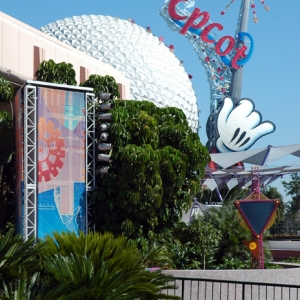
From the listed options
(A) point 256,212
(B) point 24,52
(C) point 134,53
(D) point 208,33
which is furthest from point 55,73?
(D) point 208,33

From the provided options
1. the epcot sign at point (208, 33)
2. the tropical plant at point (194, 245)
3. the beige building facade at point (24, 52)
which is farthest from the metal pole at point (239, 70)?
the tropical plant at point (194, 245)

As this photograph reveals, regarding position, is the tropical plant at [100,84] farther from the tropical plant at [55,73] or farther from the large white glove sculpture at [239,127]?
the large white glove sculpture at [239,127]

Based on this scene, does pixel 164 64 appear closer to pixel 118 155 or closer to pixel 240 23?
pixel 240 23

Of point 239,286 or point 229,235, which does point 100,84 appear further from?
point 239,286

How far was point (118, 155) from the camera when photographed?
25438 millimetres

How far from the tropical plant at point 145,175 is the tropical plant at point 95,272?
1122 cm

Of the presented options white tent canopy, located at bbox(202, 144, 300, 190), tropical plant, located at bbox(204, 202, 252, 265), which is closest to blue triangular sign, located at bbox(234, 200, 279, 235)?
tropical plant, located at bbox(204, 202, 252, 265)

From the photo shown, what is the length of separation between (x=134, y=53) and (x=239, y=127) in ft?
45.2

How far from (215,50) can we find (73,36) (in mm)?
16339

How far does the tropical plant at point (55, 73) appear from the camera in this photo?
28891mm

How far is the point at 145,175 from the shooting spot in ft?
79.8

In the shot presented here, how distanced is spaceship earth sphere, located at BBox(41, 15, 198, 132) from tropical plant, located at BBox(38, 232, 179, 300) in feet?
131

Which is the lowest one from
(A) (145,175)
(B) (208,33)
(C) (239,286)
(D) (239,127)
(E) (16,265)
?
(C) (239,286)

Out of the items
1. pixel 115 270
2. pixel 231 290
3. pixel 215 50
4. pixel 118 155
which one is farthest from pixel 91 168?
pixel 215 50
